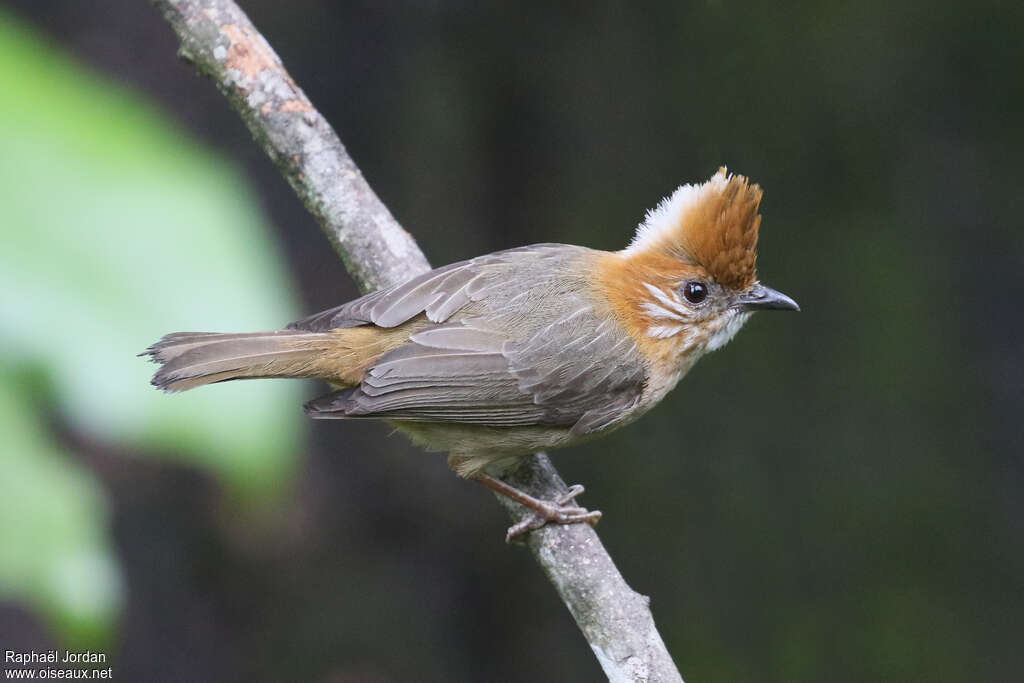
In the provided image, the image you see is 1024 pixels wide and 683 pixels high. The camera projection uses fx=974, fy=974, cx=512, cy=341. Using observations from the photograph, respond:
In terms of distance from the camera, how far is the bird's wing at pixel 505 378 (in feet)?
10.9

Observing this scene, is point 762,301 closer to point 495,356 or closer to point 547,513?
point 495,356

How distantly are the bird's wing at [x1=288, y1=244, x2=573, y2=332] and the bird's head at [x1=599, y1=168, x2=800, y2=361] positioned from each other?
0.42m

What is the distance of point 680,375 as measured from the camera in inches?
151

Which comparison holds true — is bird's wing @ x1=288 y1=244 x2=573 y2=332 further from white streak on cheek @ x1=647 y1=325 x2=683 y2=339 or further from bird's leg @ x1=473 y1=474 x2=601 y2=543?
bird's leg @ x1=473 y1=474 x2=601 y2=543

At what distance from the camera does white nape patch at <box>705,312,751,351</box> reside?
374 cm

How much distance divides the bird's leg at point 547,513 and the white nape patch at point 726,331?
0.82 metres

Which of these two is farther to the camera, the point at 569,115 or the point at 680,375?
the point at 569,115

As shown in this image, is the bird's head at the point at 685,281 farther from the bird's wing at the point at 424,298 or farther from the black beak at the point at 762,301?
the bird's wing at the point at 424,298

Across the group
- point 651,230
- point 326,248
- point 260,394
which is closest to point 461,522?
point 326,248

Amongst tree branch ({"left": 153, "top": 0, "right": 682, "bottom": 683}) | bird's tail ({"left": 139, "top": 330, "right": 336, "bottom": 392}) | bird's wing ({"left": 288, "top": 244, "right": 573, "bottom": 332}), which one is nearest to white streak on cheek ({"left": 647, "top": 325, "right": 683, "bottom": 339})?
bird's wing ({"left": 288, "top": 244, "right": 573, "bottom": 332})

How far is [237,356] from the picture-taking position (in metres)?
3.20

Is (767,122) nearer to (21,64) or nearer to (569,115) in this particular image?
(569,115)

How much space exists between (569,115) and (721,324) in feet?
9.29

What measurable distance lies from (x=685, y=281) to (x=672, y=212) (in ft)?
0.86
